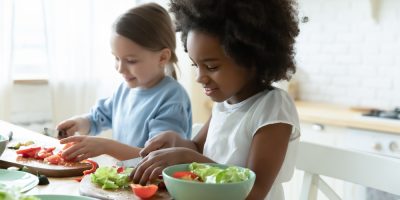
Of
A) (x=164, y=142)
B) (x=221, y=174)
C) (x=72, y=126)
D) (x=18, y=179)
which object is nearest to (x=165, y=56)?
(x=72, y=126)

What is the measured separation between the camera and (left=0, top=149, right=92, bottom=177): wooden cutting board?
103cm

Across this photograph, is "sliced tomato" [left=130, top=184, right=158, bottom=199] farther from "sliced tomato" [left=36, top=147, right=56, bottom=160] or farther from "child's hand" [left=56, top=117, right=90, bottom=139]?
"child's hand" [left=56, top=117, right=90, bottom=139]

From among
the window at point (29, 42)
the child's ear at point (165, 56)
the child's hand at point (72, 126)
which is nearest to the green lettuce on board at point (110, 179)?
the child's hand at point (72, 126)

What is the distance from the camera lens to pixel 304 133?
2.56m

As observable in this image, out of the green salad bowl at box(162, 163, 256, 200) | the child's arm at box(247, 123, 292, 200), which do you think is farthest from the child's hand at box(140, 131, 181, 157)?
the green salad bowl at box(162, 163, 256, 200)

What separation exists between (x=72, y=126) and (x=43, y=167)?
0.63m

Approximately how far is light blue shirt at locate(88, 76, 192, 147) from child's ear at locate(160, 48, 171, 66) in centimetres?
6

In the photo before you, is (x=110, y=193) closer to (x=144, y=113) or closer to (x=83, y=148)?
(x=83, y=148)

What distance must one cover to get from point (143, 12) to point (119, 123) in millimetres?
397

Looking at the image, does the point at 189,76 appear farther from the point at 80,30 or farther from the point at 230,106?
the point at 230,106

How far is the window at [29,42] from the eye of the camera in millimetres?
2504

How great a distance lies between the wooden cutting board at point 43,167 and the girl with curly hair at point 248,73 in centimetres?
15

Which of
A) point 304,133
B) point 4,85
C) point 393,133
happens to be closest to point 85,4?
point 4,85

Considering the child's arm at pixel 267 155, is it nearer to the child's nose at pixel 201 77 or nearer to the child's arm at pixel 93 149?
the child's nose at pixel 201 77
